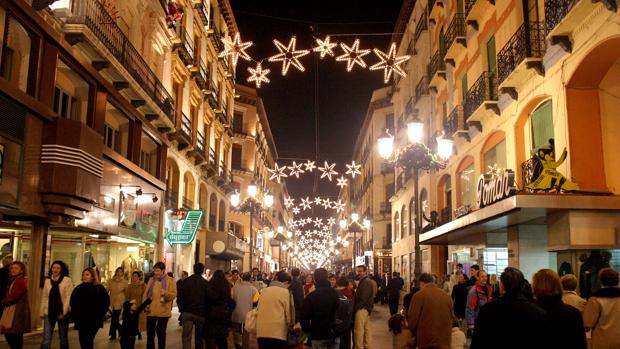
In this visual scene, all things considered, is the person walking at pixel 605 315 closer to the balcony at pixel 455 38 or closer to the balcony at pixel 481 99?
the balcony at pixel 481 99

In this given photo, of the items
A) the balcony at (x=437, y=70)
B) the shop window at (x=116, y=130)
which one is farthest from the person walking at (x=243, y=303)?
the balcony at (x=437, y=70)

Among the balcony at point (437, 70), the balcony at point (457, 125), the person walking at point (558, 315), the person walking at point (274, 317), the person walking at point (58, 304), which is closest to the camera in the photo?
the person walking at point (558, 315)

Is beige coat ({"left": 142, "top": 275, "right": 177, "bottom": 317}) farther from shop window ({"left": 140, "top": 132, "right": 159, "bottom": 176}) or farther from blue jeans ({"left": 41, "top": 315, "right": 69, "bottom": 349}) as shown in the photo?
shop window ({"left": 140, "top": 132, "right": 159, "bottom": 176})

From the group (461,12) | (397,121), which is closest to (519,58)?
(461,12)

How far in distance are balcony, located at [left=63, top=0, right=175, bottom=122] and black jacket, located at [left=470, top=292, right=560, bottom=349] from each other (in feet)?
45.8

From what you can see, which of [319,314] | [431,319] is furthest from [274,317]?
[431,319]

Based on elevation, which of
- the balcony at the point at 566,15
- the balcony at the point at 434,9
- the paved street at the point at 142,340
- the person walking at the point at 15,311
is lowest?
the paved street at the point at 142,340

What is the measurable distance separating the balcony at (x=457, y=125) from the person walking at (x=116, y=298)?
44.5 feet

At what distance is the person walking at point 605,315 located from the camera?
22.5 feet

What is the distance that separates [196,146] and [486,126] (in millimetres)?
14182

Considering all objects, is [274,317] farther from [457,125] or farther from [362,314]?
[457,125]

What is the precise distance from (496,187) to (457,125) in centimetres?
839

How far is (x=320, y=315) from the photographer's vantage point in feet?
28.2

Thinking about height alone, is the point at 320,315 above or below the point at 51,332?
above
